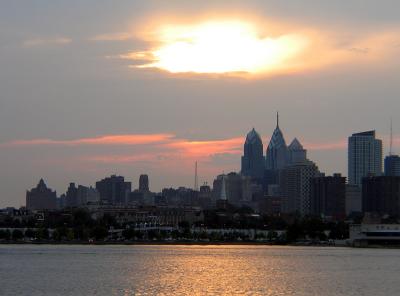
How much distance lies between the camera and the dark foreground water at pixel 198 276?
90875mm

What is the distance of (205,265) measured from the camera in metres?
129

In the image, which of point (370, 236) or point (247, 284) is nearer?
point (247, 284)

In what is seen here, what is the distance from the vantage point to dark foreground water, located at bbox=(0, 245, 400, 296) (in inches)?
3578

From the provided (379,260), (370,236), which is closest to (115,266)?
(379,260)

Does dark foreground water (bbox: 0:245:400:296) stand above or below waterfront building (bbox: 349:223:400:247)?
below

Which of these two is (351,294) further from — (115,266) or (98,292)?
(115,266)

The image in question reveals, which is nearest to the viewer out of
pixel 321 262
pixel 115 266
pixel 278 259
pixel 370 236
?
pixel 115 266

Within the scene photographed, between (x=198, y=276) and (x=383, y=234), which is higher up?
(x=383, y=234)

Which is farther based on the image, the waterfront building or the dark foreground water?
the waterfront building

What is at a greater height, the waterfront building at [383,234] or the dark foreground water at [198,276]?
the waterfront building at [383,234]

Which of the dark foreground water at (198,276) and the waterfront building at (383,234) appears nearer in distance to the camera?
the dark foreground water at (198,276)

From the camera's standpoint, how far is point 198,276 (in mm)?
107562

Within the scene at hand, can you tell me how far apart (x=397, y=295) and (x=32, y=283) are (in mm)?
31555

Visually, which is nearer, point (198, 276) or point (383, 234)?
point (198, 276)
